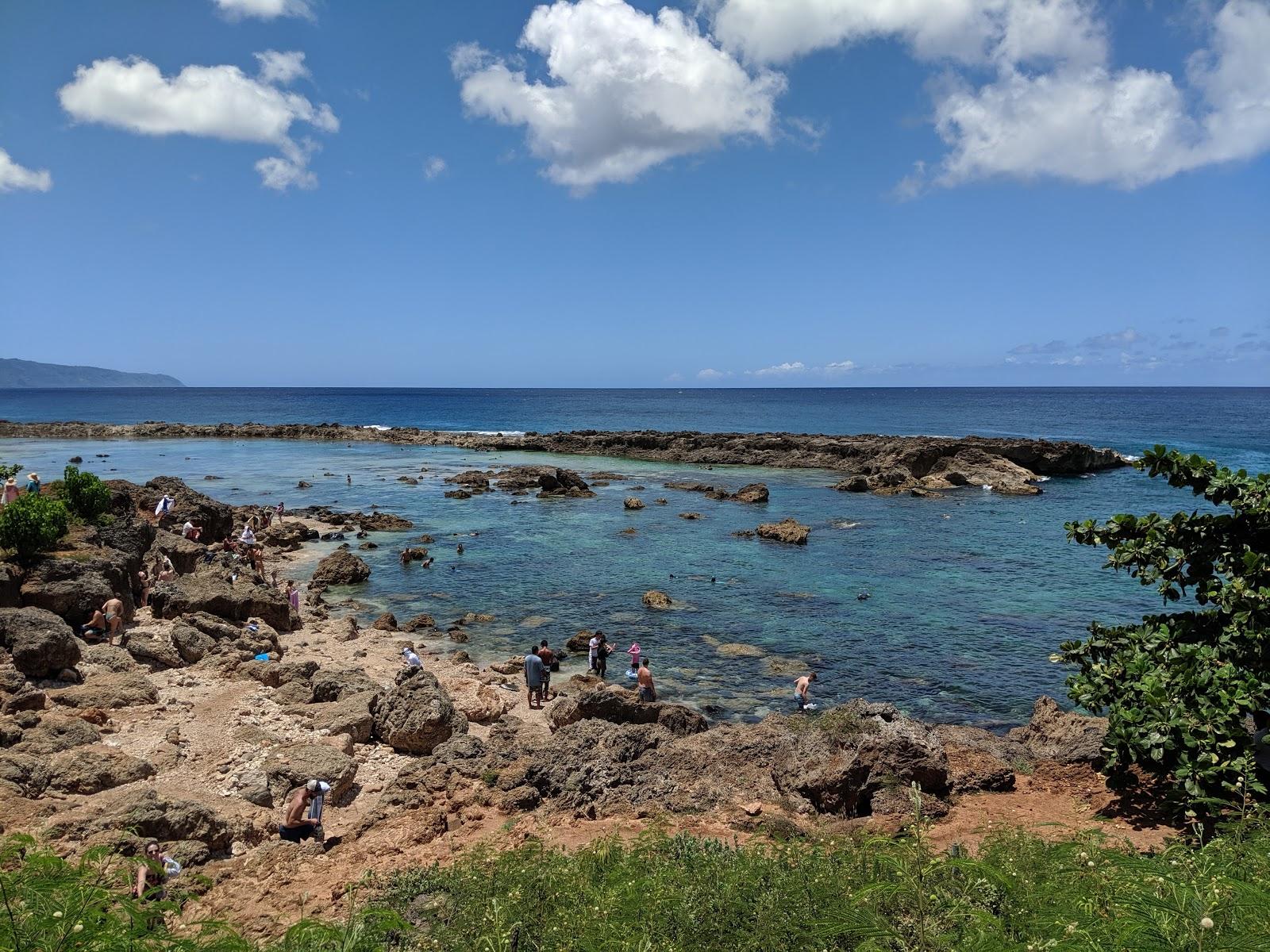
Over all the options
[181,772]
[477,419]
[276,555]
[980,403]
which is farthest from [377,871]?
[980,403]

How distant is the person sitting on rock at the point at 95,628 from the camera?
17281mm

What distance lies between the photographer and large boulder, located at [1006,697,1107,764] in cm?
1235

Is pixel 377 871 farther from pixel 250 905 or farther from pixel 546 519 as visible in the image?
pixel 546 519

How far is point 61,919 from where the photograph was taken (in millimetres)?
4078

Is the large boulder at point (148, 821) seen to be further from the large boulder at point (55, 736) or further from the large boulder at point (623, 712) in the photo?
the large boulder at point (623, 712)

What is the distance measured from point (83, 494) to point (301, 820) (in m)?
18.0

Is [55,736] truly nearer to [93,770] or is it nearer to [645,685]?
[93,770]

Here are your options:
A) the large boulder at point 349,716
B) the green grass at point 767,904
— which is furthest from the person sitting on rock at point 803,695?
the large boulder at point 349,716

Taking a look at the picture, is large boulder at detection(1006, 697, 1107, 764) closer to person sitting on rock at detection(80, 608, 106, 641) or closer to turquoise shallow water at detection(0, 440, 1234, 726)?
turquoise shallow water at detection(0, 440, 1234, 726)

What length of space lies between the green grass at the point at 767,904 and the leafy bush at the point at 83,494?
18.7 metres

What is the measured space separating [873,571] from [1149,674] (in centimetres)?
2067

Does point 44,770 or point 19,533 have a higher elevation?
point 19,533

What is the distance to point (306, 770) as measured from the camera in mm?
12203

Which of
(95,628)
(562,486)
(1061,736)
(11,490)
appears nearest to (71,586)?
(95,628)
